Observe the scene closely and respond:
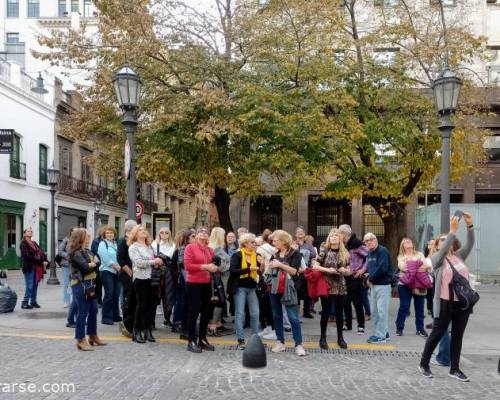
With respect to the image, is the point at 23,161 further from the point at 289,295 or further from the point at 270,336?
the point at 289,295

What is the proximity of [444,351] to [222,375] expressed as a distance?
297cm

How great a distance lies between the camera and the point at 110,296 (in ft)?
34.6

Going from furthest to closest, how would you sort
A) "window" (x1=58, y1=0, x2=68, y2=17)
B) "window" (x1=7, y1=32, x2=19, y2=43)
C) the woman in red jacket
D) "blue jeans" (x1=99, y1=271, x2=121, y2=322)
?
"window" (x1=58, y1=0, x2=68, y2=17) < "window" (x1=7, y1=32, x2=19, y2=43) < "blue jeans" (x1=99, y1=271, x2=121, y2=322) < the woman in red jacket

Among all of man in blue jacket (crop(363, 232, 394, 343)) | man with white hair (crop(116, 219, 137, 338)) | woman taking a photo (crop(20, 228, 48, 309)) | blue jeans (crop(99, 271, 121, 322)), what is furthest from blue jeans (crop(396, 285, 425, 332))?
woman taking a photo (crop(20, 228, 48, 309))

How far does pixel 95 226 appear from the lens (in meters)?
38.1

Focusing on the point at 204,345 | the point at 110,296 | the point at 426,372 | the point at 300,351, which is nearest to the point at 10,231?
the point at 110,296

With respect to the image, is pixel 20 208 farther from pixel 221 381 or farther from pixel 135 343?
pixel 221 381

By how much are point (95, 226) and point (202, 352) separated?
3135 cm

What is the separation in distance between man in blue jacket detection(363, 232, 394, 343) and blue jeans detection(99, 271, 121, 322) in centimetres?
464

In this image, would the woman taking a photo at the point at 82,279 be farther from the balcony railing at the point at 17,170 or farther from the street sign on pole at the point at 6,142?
the balcony railing at the point at 17,170

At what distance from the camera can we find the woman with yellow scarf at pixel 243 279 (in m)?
8.47

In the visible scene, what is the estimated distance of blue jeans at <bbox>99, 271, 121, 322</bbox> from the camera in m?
10.4

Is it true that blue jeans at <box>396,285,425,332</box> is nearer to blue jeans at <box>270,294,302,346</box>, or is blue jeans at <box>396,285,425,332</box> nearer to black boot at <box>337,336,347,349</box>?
black boot at <box>337,336,347,349</box>

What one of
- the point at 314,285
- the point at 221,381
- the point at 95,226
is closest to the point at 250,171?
the point at 314,285
